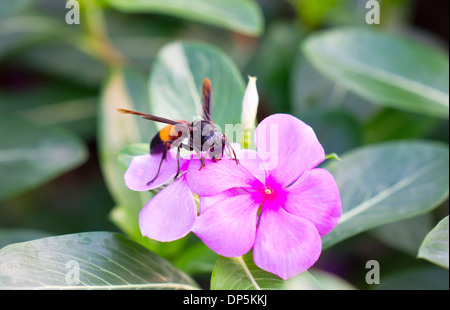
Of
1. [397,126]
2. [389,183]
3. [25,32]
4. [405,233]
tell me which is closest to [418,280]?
[405,233]

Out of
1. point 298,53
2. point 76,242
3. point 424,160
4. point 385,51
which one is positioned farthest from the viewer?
point 298,53

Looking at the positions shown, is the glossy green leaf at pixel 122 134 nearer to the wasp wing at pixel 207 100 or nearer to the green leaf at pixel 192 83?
the green leaf at pixel 192 83

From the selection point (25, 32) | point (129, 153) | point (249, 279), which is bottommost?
point (249, 279)

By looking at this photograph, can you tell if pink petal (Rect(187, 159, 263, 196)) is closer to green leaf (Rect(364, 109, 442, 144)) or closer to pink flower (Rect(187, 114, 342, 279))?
pink flower (Rect(187, 114, 342, 279))

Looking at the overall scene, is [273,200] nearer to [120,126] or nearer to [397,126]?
[120,126]

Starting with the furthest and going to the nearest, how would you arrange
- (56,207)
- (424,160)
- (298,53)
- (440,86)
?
(56,207) < (298,53) < (440,86) < (424,160)

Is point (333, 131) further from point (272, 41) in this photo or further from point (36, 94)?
point (36, 94)

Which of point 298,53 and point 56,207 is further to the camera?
point 56,207

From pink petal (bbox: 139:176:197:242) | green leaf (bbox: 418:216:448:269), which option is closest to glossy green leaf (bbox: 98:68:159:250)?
pink petal (bbox: 139:176:197:242)

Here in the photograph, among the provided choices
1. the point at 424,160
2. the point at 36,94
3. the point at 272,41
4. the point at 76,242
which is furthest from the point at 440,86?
the point at 36,94
